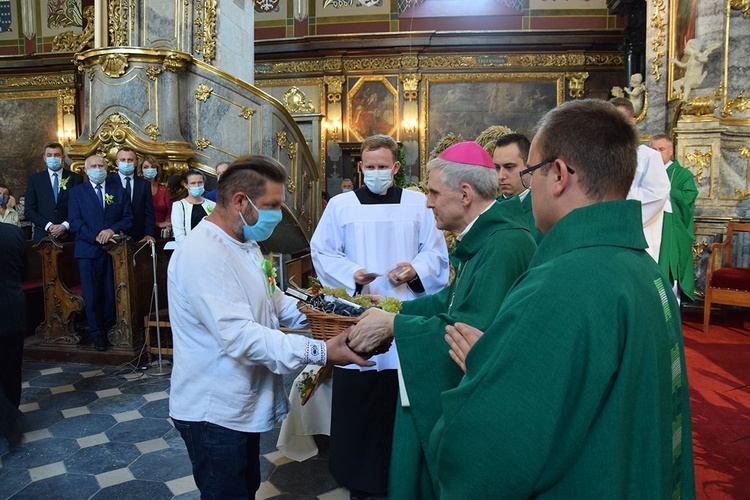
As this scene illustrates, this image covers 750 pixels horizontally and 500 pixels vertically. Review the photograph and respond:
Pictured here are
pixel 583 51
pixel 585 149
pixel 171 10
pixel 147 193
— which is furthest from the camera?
pixel 583 51

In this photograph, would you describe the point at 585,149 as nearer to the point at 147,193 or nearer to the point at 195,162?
the point at 147,193

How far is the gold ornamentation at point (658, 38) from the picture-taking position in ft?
34.1

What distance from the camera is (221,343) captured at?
2100 millimetres

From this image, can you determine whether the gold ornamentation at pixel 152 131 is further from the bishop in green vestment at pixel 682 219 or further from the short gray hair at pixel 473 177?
the short gray hair at pixel 473 177

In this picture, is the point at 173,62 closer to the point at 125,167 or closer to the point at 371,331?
the point at 125,167

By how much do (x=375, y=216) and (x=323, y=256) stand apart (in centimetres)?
41

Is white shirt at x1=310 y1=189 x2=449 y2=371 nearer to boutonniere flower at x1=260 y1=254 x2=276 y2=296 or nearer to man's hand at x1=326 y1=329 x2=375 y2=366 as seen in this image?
boutonniere flower at x1=260 y1=254 x2=276 y2=296

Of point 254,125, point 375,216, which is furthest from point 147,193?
point 375,216

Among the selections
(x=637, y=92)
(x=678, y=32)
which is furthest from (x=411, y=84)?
(x=678, y=32)

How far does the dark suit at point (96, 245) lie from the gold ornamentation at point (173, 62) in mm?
2113

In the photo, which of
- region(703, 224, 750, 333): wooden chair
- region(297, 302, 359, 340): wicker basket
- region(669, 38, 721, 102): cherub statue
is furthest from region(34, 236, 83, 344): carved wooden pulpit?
region(669, 38, 721, 102): cherub statue

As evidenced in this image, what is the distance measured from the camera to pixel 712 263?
6828mm

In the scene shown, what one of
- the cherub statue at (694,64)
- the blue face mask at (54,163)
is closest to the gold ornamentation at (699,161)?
the cherub statue at (694,64)

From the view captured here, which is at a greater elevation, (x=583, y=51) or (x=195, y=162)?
(x=583, y=51)
